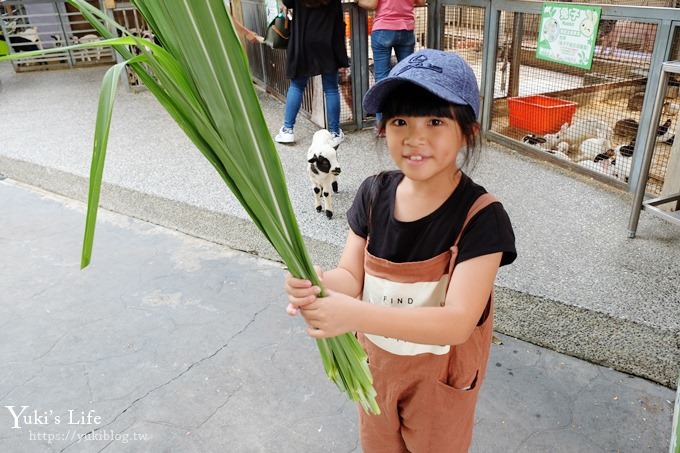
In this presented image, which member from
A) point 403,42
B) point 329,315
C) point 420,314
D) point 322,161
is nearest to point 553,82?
point 403,42

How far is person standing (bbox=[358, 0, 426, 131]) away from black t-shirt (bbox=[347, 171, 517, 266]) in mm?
2545

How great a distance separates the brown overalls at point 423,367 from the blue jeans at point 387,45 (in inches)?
105

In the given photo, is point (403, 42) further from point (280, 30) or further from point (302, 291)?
point (302, 291)

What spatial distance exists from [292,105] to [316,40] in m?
0.44

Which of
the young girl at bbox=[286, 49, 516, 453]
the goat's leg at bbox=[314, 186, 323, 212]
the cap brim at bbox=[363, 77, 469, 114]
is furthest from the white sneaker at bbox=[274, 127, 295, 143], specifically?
the cap brim at bbox=[363, 77, 469, 114]

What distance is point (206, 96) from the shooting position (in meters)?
0.61

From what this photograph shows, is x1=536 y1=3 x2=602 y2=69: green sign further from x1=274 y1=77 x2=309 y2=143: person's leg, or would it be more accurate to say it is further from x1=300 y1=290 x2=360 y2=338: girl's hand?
x1=300 y1=290 x2=360 y2=338: girl's hand

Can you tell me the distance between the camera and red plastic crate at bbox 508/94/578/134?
10.6 feet

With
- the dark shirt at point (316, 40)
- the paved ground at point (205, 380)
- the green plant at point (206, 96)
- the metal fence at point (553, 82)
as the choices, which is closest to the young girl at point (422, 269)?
the green plant at point (206, 96)

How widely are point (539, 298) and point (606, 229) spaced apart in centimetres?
69

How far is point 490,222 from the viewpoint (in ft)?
3.06

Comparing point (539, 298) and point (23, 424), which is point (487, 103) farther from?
point (23, 424)

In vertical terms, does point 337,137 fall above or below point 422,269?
below

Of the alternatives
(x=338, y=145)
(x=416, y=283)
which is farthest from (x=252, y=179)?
(x=338, y=145)
